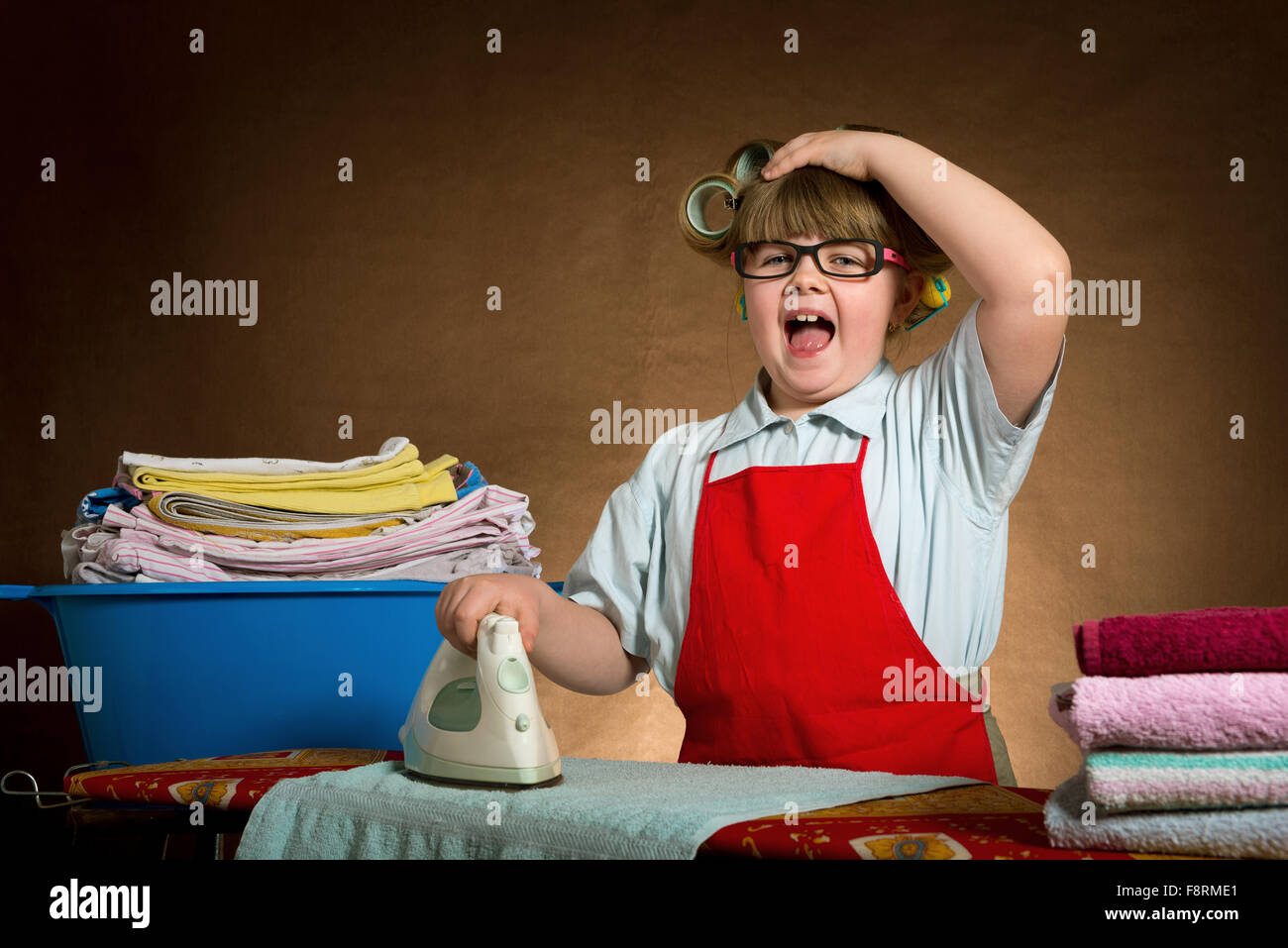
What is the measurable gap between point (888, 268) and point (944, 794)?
0.65 meters

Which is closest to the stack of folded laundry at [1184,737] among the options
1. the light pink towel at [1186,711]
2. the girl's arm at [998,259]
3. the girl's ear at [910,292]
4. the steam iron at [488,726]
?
the light pink towel at [1186,711]

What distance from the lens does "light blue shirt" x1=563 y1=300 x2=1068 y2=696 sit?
3.78 ft

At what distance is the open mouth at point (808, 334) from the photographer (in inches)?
49.4

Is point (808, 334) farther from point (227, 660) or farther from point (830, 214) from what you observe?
point (227, 660)

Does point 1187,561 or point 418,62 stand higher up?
point 418,62

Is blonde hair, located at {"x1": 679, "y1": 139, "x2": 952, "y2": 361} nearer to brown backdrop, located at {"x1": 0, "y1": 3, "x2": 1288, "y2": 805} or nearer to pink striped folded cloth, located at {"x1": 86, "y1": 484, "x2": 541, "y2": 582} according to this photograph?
pink striped folded cloth, located at {"x1": 86, "y1": 484, "x2": 541, "y2": 582}

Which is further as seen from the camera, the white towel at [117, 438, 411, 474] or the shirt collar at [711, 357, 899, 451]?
the white towel at [117, 438, 411, 474]

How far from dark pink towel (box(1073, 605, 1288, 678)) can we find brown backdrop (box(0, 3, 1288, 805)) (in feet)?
6.07

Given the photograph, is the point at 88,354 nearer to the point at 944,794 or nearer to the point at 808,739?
the point at 808,739

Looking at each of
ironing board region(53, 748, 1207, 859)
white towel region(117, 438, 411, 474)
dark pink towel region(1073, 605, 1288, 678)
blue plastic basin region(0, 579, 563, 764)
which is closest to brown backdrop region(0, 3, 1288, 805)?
white towel region(117, 438, 411, 474)

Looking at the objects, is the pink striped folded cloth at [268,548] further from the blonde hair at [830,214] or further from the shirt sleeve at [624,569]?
the blonde hair at [830,214]

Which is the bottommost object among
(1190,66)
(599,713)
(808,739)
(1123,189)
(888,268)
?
(599,713)
